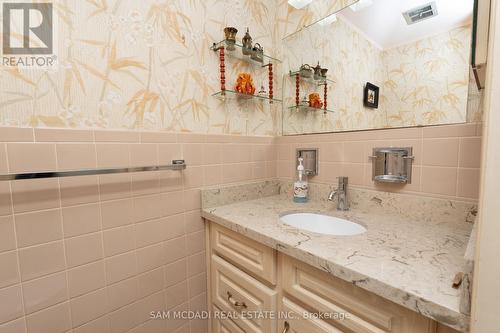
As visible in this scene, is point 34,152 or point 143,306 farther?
point 143,306

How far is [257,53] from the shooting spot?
3.87 feet

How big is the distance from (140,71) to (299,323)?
3.31ft

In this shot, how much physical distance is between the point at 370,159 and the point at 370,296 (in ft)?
1.95

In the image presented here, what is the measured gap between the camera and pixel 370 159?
3.13 feet

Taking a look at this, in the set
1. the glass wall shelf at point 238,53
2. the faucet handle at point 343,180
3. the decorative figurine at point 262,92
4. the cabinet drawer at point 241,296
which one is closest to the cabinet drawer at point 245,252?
the cabinet drawer at point 241,296

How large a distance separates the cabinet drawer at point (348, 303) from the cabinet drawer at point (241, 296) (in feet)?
0.38

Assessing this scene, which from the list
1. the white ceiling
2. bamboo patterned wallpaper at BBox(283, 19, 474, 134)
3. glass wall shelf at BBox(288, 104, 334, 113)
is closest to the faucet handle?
bamboo patterned wallpaper at BBox(283, 19, 474, 134)

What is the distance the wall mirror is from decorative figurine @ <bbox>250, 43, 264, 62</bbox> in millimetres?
171

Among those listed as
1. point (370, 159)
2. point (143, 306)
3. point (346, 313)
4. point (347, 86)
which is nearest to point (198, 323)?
point (143, 306)

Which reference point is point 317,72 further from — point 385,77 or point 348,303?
point 348,303

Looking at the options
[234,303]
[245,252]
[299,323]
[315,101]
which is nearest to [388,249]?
[299,323]

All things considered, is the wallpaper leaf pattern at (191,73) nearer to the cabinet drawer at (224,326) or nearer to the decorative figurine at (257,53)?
the decorative figurine at (257,53)

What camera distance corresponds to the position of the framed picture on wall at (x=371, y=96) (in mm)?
974

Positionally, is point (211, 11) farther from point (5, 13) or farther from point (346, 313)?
point (346, 313)
